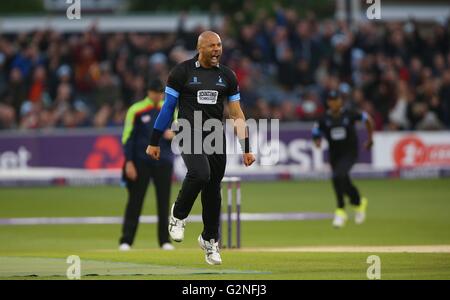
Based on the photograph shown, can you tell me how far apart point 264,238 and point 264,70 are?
47.9ft

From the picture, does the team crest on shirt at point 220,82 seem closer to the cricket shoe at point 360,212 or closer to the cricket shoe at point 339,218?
the cricket shoe at point 339,218

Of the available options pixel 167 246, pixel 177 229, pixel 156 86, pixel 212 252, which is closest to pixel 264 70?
pixel 156 86

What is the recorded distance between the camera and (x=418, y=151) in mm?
32750

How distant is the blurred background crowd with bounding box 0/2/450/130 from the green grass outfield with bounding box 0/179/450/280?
223 cm

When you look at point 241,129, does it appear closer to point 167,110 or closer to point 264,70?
point 167,110

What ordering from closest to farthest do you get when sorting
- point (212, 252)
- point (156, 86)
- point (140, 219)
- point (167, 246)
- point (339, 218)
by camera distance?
point (212, 252) → point (156, 86) → point (167, 246) → point (339, 218) → point (140, 219)

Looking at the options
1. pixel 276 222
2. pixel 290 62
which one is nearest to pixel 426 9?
pixel 290 62

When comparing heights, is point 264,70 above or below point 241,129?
below

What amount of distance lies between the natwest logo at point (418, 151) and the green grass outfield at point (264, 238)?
0.80 meters

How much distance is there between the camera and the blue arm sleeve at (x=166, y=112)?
14.3m

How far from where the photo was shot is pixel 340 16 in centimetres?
4081
